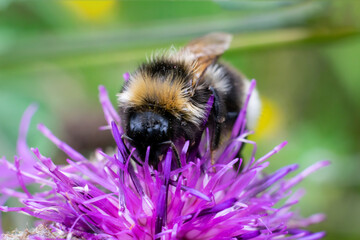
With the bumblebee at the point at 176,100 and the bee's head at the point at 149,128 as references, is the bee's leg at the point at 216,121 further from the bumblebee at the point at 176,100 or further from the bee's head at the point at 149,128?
the bee's head at the point at 149,128

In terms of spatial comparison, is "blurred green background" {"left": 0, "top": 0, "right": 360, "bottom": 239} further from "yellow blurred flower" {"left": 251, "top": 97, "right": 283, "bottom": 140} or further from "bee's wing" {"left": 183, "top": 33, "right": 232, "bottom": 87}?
"bee's wing" {"left": 183, "top": 33, "right": 232, "bottom": 87}

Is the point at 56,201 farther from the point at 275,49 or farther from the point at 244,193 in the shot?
the point at 275,49

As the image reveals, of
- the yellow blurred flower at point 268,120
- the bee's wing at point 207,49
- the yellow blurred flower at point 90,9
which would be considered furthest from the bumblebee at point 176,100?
the yellow blurred flower at point 90,9

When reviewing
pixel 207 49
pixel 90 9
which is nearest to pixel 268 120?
pixel 90 9

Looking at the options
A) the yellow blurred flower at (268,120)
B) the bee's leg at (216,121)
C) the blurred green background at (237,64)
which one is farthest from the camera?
the yellow blurred flower at (268,120)

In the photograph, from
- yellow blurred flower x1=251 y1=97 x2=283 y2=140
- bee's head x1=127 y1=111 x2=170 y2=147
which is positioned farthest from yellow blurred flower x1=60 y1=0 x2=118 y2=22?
bee's head x1=127 y1=111 x2=170 y2=147

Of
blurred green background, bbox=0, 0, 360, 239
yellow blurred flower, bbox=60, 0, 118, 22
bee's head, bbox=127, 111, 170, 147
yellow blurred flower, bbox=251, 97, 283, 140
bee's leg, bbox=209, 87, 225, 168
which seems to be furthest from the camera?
yellow blurred flower, bbox=60, 0, 118, 22

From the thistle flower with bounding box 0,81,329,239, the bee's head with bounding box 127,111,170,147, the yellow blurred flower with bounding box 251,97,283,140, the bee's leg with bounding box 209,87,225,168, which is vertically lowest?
the thistle flower with bounding box 0,81,329,239
